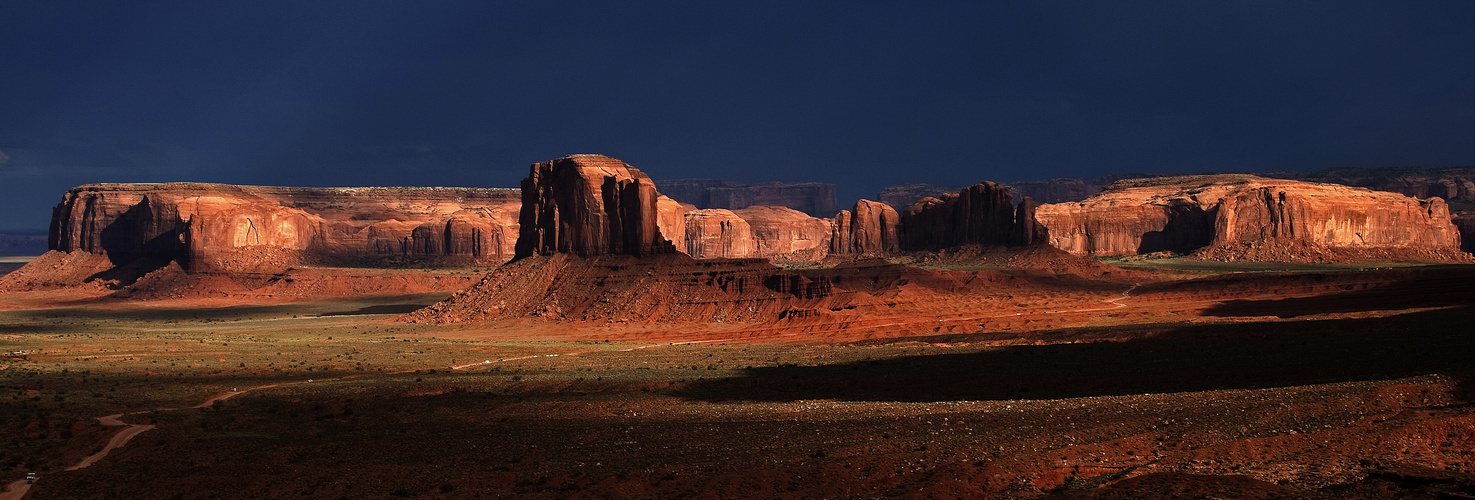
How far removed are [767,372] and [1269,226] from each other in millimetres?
124209

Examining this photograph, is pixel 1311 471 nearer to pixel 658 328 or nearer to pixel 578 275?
pixel 658 328

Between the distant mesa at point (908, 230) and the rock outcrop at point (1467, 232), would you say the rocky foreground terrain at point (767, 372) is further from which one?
the rock outcrop at point (1467, 232)

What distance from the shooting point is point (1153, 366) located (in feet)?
137

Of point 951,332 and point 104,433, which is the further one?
point 951,332

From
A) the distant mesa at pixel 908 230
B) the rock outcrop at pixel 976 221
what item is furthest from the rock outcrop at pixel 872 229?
the rock outcrop at pixel 976 221

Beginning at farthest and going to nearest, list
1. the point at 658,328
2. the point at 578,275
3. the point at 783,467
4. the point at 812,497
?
the point at 578,275, the point at 658,328, the point at 783,467, the point at 812,497

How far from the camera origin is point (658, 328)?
86.4 meters

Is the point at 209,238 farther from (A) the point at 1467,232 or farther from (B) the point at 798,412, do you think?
(A) the point at 1467,232

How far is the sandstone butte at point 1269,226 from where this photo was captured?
148125mm

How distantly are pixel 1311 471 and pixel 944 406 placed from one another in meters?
14.9

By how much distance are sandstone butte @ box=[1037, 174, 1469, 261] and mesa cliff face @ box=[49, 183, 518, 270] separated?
103 m

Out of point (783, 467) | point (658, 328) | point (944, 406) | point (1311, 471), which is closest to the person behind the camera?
point (1311, 471)

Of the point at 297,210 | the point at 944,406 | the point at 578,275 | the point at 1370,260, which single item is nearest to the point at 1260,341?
→ the point at 944,406

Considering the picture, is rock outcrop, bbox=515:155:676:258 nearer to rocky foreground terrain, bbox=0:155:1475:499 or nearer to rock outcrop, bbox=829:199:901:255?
rocky foreground terrain, bbox=0:155:1475:499
